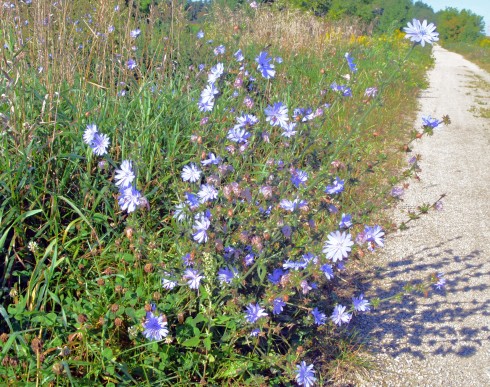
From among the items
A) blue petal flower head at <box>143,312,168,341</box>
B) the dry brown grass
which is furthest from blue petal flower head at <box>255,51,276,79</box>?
the dry brown grass

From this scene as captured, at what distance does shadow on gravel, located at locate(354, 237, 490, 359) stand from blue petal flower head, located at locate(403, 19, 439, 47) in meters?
1.40

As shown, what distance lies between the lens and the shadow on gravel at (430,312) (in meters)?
2.53

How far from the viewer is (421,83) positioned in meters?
11.3

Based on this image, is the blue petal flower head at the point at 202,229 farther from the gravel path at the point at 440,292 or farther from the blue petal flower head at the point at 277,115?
the gravel path at the point at 440,292

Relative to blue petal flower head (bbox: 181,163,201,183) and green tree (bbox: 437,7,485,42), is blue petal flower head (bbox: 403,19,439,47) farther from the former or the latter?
green tree (bbox: 437,7,485,42)

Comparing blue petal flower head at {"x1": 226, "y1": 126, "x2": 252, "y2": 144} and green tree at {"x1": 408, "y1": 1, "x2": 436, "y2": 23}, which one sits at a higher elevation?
blue petal flower head at {"x1": 226, "y1": 126, "x2": 252, "y2": 144}

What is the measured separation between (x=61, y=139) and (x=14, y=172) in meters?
0.38

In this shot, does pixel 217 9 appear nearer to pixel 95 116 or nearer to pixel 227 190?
pixel 95 116

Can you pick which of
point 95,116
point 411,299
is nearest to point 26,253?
point 95,116

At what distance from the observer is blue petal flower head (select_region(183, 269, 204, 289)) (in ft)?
6.23

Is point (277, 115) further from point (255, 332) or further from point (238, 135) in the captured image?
point (255, 332)

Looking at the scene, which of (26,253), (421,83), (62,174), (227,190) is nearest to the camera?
(227,190)

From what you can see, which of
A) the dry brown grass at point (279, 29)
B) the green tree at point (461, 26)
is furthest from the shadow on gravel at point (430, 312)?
the green tree at point (461, 26)

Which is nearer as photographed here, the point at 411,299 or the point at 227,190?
the point at 227,190
